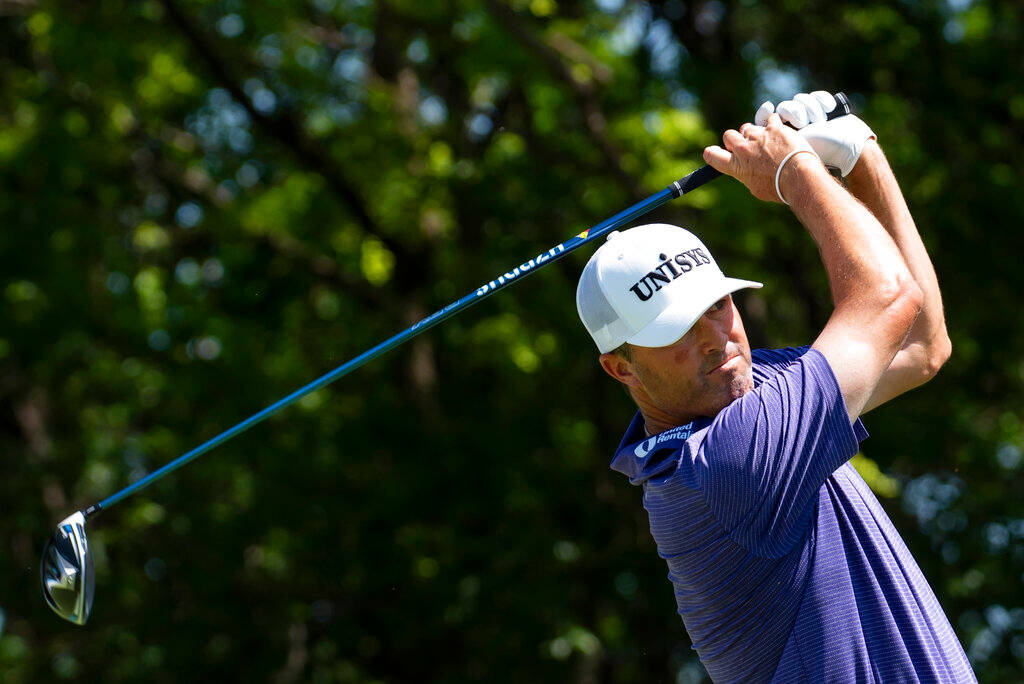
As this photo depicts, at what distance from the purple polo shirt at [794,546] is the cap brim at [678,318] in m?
0.18

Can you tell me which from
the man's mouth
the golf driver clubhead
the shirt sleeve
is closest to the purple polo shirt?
the shirt sleeve

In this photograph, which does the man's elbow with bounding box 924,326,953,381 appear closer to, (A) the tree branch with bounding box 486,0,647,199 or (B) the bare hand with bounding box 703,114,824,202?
(B) the bare hand with bounding box 703,114,824,202

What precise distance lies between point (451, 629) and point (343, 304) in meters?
3.29

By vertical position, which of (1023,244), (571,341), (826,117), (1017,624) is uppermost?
(826,117)

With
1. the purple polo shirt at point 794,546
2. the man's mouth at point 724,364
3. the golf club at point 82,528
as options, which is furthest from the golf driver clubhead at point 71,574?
the man's mouth at point 724,364

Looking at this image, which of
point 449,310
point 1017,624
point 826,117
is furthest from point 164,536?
point 826,117

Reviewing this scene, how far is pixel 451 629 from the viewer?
10.4 metres

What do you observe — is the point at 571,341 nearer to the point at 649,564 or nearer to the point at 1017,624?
the point at 649,564

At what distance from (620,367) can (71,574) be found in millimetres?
2018

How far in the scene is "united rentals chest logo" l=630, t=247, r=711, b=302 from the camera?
8.79ft

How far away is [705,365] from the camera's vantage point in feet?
8.84

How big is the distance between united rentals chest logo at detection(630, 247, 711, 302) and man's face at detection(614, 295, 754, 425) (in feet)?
0.32

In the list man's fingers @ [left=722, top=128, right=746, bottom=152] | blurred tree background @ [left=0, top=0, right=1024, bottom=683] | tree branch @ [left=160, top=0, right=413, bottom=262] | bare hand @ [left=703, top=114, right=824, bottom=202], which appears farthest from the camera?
tree branch @ [left=160, top=0, right=413, bottom=262]

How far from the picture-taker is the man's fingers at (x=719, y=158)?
9.57ft
